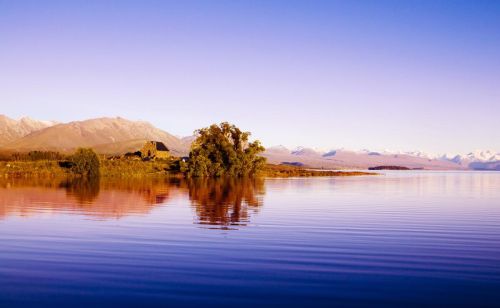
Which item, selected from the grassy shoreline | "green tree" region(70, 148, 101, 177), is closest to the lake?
"green tree" region(70, 148, 101, 177)

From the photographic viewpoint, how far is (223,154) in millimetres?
122938

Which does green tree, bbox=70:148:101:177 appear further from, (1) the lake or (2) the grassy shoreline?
(1) the lake

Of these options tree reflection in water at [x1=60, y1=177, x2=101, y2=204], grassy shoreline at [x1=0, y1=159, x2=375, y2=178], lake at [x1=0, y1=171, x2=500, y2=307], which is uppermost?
grassy shoreline at [x1=0, y1=159, x2=375, y2=178]

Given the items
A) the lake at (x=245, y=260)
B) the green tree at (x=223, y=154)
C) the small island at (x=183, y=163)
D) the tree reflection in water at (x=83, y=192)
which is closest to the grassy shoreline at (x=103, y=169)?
the small island at (x=183, y=163)

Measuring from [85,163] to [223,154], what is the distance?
1297 inches

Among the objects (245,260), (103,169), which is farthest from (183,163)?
(245,260)

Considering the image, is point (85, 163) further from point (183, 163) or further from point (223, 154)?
point (223, 154)

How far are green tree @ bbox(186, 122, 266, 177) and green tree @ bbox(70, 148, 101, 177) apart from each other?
70.1 feet

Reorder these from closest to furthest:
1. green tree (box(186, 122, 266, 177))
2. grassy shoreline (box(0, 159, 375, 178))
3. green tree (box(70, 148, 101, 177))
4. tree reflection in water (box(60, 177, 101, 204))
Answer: tree reflection in water (box(60, 177, 101, 204)) → grassy shoreline (box(0, 159, 375, 178)) → green tree (box(70, 148, 101, 177)) → green tree (box(186, 122, 266, 177))

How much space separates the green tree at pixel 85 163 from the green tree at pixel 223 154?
2135 cm

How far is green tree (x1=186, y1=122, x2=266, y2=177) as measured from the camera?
119 meters

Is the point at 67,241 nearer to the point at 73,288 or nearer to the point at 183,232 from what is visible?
the point at 183,232

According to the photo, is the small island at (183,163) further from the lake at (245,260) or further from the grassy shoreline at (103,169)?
the lake at (245,260)

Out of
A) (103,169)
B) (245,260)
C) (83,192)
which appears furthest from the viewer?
(103,169)
